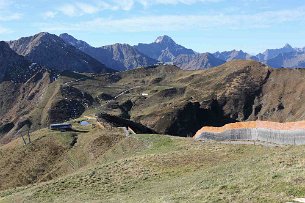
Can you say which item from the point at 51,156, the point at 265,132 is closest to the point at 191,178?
the point at 265,132

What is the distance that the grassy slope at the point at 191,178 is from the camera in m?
26.5

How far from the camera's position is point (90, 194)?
141ft

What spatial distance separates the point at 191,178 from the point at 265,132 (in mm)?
20760

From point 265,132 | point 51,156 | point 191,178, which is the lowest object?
Result: point 51,156

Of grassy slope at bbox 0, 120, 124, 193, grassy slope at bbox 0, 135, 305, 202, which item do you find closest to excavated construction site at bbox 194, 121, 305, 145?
grassy slope at bbox 0, 135, 305, 202

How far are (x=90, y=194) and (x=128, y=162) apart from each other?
1294 centimetres

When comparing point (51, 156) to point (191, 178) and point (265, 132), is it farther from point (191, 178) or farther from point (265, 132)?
point (191, 178)

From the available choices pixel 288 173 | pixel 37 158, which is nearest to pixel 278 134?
pixel 288 173

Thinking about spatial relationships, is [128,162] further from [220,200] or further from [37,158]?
[37,158]

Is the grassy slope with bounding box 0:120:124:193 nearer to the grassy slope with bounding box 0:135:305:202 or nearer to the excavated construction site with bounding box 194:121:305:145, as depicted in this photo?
the grassy slope with bounding box 0:135:305:202

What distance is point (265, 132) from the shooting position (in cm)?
5681

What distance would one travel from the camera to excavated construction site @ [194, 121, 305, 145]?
1998 inches

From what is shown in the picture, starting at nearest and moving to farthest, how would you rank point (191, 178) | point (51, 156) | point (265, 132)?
point (191, 178) → point (265, 132) → point (51, 156)

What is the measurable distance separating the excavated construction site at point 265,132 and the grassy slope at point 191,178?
3.36 m
